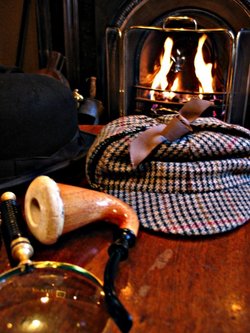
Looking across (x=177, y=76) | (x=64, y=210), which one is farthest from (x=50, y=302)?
(x=177, y=76)

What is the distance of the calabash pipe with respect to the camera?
16.8 inches

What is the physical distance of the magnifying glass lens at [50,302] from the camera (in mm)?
322

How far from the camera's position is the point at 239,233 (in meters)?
0.50

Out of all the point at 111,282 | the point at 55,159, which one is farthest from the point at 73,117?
the point at 111,282

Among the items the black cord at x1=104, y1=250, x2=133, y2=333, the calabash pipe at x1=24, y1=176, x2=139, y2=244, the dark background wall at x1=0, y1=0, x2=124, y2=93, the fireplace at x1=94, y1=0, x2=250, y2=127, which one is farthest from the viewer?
the dark background wall at x1=0, y1=0, x2=124, y2=93

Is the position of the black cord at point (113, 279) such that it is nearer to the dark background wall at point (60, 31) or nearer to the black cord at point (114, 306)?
the black cord at point (114, 306)

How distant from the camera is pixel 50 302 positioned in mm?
343

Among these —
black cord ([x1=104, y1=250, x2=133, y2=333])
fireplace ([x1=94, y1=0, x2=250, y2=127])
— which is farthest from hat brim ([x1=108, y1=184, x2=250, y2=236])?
fireplace ([x1=94, y1=0, x2=250, y2=127])

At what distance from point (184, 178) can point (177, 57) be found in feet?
2.83

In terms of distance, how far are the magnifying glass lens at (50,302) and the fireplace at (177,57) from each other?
0.90 meters

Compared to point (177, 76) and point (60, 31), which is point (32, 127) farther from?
point (60, 31)

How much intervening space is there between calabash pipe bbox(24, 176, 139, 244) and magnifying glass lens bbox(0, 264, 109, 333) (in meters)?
0.08

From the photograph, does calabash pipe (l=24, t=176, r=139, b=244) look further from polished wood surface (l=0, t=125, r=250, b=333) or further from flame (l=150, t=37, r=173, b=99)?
flame (l=150, t=37, r=173, b=99)

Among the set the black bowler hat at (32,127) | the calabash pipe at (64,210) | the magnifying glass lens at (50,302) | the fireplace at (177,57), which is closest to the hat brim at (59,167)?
the black bowler hat at (32,127)
